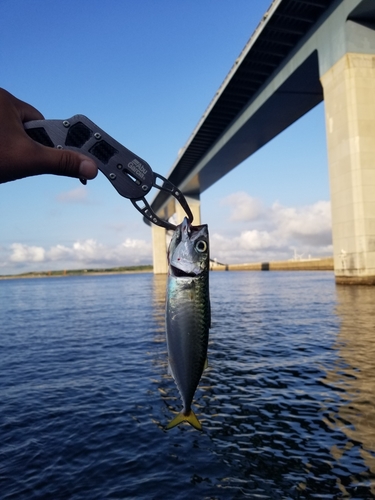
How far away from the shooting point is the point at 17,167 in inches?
101

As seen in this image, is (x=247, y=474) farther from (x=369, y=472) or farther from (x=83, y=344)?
(x=83, y=344)

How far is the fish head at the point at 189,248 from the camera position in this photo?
9.98 feet

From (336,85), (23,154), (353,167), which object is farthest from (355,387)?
(336,85)

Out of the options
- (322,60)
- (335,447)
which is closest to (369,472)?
(335,447)

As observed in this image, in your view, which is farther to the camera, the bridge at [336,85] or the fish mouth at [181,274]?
the bridge at [336,85]

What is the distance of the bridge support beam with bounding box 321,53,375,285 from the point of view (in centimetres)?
2957

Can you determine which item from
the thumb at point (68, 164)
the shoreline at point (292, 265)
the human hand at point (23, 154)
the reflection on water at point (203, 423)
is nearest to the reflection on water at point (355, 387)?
the reflection on water at point (203, 423)

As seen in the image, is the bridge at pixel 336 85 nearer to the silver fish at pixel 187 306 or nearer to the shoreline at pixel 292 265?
the silver fish at pixel 187 306

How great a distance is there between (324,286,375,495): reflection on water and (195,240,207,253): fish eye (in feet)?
12.8

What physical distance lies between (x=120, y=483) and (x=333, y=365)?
6713 mm

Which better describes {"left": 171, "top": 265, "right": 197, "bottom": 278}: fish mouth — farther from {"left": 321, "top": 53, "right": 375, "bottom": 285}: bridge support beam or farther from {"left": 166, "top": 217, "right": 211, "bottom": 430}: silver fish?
{"left": 321, "top": 53, "right": 375, "bottom": 285}: bridge support beam

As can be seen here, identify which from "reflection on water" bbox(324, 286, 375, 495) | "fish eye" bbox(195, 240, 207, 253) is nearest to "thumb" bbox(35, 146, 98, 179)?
"fish eye" bbox(195, 240, 207, 253)

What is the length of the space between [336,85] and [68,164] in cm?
3368

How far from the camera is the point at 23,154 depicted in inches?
100
